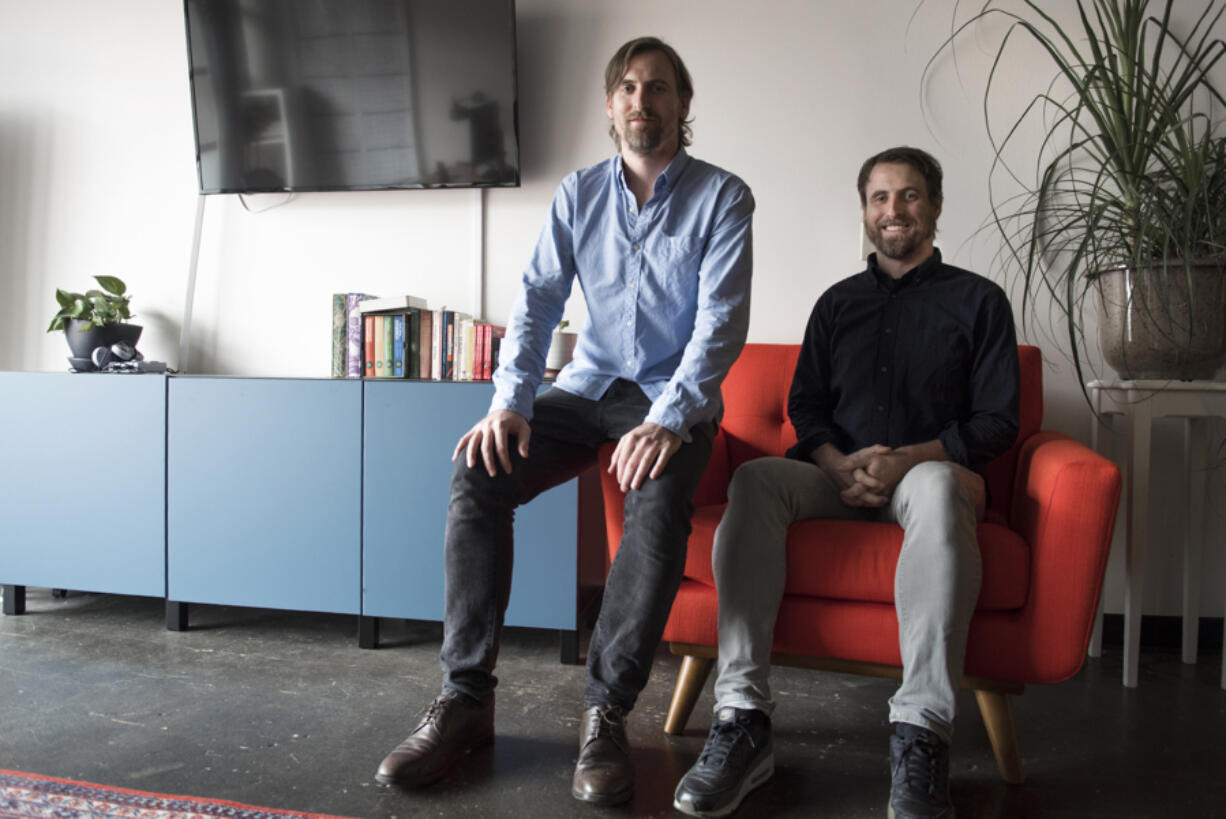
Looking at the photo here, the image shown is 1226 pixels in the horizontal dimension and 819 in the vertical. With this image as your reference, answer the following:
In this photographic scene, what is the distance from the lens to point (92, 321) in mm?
2533

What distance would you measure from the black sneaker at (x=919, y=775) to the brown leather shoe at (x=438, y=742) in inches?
27.2

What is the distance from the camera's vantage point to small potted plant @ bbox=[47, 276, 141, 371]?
2.54 m

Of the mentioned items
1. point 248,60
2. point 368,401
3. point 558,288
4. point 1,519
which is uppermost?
point 248,60

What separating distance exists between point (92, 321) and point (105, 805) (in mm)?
1697

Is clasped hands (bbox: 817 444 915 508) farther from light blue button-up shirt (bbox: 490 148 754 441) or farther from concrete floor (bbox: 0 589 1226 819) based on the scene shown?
concrete floor (bbox: 0 589 1226 819)

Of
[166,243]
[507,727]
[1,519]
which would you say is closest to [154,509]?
[1,519]

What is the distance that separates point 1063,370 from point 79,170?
3.25m

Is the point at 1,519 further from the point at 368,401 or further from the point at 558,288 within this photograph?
the point at 558,288

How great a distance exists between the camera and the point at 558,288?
1.73 m

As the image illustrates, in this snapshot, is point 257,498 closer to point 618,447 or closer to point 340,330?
point 340,330

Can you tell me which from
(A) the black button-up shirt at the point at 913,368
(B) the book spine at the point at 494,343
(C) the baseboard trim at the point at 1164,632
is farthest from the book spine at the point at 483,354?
(C) the baseboard trim at the point at 1164,632

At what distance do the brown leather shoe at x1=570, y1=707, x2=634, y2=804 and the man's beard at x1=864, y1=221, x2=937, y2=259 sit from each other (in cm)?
111

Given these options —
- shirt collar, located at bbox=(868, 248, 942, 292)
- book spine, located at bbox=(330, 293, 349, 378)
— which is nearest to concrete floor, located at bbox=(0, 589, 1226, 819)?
book spine, located at bbox=(330, 293, 349, 378)

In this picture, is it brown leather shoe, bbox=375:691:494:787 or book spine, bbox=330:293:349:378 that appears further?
book spine, bbox=330:293:349:378
